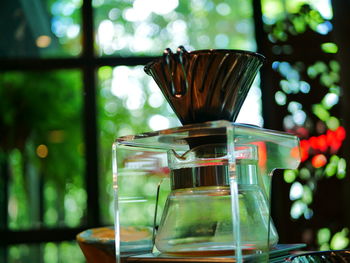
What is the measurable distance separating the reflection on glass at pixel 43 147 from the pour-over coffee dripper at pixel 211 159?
9.65ft

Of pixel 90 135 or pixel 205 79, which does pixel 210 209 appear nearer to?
pixel 205 79

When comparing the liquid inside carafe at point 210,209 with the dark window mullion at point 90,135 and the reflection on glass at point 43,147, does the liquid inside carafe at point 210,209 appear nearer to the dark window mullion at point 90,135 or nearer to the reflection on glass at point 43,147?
the dark window mullion at point 90,135

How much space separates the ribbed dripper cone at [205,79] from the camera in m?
0.69

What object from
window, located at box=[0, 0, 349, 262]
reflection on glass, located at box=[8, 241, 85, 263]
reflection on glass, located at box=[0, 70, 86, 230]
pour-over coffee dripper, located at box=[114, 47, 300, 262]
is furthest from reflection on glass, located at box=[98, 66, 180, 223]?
pour-over coffee dripper, located at box=[114, 47, 300, 262]

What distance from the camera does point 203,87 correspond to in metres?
0.70

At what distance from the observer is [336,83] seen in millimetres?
3451

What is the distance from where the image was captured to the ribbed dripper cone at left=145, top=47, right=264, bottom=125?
0.69m

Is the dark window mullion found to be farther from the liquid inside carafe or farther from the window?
the liquid inside carafe

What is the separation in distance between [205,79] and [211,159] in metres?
0.11

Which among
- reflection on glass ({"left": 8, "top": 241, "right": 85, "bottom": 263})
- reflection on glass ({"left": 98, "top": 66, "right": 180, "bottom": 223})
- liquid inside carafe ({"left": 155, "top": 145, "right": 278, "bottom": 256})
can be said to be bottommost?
reflection on glass ({"left": 8, "top": 241, "right": 85, "bottom": 263})

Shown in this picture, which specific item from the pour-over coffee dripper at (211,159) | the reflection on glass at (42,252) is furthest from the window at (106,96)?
the pour-over coffee dripper at (211,159)

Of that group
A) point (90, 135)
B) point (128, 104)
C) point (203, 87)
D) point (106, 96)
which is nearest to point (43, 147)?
point (90, 135)

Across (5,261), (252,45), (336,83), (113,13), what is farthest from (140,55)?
(5,261)

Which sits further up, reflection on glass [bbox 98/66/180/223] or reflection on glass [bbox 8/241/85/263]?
reflection on glass [bbox 98/66/180/223]
